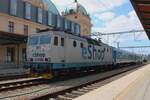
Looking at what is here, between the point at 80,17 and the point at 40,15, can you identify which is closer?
the point at 40,15

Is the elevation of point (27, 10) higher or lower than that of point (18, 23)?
higher

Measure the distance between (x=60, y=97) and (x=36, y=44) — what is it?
8120 mm

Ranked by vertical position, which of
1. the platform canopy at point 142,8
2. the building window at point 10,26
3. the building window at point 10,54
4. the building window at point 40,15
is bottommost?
the building window at point 10,54

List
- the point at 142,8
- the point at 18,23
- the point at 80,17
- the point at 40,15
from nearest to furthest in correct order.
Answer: the point at 142,8 < the point at 18,23 < the point at 40,15 < the point at 80,17

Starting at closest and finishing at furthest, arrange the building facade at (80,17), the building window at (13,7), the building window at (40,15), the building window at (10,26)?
the building window at (13,7) < the building window at (10,26) < the building window at (40,15) < the building facade at (80,17)

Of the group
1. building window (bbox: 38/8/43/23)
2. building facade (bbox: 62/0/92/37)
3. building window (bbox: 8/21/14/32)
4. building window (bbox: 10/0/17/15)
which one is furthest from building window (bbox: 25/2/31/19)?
building facade (bbox: 62/0/92/37)

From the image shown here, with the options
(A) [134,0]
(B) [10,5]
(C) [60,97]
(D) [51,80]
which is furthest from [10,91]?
(B) [10,5]

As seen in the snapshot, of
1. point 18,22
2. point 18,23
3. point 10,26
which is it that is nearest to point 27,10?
point 18,22

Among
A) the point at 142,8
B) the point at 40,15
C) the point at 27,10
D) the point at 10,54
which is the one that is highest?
the point at 27,10

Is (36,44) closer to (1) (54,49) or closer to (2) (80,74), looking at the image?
(1) (54,49)

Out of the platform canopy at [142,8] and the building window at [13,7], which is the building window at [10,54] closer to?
the building window at [13,7]

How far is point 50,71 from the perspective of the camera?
1923 cm

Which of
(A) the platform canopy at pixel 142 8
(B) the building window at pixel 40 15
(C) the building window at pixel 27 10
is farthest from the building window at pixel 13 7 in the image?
(A) the platform canopy at pixel 142 8

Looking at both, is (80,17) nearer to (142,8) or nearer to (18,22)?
(18,22)
